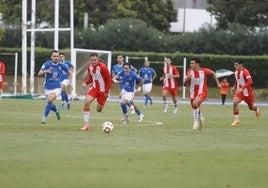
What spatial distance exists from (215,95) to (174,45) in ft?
37.7

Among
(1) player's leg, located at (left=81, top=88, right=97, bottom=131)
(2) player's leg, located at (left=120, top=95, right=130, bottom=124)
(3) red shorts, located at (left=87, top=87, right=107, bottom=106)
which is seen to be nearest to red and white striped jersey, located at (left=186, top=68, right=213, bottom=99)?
(3) red shorts, located at (left=87, top=87, right=107, bottom=106)

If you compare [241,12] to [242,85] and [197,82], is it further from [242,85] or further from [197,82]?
[197,82]

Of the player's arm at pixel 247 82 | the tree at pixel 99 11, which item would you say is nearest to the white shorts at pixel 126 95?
the player's arm at pixel 247 82

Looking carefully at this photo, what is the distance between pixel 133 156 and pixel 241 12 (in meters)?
68.7

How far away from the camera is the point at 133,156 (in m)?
17.3

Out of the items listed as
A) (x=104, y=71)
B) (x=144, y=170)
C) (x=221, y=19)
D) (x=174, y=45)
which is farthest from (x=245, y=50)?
(x=144, y=170)

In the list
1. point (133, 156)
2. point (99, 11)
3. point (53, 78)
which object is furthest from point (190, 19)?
point (133, 156)

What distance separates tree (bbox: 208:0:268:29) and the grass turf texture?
56.9 metres

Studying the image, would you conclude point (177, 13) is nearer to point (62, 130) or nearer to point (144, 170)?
point (62, 130)

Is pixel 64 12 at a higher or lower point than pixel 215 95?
higher

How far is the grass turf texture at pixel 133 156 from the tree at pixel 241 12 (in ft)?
187

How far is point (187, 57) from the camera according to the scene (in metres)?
70.9

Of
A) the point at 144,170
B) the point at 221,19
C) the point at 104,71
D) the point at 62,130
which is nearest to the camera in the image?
the point at 144,170

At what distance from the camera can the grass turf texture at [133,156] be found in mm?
13750
